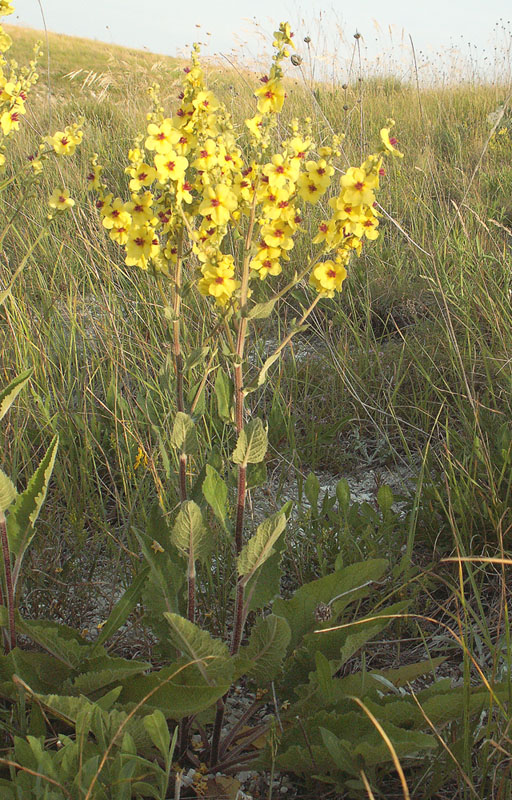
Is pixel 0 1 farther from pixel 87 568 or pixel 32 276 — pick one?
pixel 87 568

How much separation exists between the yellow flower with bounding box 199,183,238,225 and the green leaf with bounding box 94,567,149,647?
62cm

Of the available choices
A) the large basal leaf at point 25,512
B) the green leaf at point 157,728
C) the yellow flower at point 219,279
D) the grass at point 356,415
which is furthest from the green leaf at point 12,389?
the green leaf at point 157,728

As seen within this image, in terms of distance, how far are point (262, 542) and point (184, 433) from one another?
0.74 feet

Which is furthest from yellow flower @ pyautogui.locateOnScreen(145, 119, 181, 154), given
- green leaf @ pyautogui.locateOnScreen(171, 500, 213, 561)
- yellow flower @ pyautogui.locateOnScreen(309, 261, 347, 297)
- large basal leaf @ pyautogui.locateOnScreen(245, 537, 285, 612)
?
large basal leaf @ pyautogui.locateOnScreen(245, 537, 285, 612)

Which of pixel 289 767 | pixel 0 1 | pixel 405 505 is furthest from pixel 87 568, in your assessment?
pixel 0 1

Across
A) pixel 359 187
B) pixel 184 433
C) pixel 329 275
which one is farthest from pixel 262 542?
pixel 359 187

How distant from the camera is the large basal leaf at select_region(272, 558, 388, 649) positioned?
3.59ft

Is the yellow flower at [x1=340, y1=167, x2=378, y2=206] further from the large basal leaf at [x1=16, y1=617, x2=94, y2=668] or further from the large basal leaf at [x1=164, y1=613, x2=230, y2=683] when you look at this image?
the large basal leaf at [x1=16, y1=617, x2=94, y2=668]

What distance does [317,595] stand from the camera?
43.8 inches

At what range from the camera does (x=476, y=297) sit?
2.11 meters

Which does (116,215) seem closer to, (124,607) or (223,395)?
(223,395)

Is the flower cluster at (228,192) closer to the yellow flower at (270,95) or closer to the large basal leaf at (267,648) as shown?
the yellow flower at (270,95)

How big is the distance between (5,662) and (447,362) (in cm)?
162

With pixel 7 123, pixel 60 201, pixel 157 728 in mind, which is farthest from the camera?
pixel 7 123
